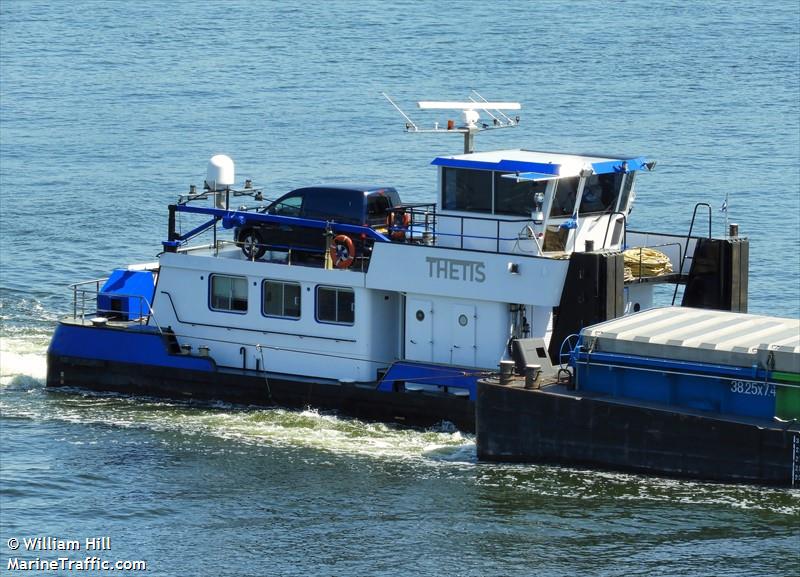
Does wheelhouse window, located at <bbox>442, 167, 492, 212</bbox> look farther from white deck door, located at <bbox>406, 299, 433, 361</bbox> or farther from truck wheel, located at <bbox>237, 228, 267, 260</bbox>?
truck wheel, located at <bbox>237, 228, 267, 260</bbox>

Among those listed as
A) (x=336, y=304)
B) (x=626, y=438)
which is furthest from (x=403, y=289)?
(x=626, y=438)

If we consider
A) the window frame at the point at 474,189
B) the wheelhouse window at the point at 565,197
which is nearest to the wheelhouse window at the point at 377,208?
the window frame at the point at 474,189

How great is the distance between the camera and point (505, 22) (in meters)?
71.8

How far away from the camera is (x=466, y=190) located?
28.5 metres

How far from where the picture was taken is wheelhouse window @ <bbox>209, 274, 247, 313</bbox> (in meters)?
30.4

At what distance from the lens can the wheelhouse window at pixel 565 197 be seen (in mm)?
27969

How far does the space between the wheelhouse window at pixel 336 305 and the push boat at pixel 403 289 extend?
2 centimetres

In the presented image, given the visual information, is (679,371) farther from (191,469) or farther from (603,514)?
(191,469)

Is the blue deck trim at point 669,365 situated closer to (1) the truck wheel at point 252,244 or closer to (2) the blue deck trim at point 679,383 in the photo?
(2) the blue deck trim at point 679,383

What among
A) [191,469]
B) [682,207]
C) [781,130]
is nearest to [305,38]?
[781,130]

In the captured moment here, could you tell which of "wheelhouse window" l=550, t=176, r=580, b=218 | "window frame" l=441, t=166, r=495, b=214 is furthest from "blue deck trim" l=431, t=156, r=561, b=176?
"wheelhouse window" l=550, t=176, r=580, b=218

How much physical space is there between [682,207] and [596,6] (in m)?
31.3

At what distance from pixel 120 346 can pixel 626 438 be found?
1051cm

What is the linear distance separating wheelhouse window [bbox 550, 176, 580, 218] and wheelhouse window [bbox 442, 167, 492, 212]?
1.11m
